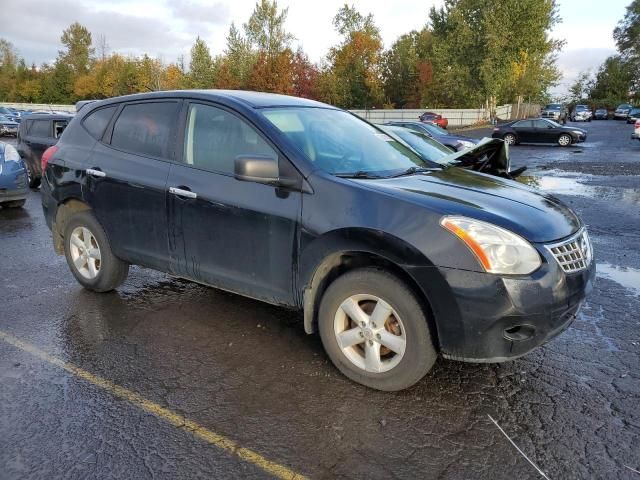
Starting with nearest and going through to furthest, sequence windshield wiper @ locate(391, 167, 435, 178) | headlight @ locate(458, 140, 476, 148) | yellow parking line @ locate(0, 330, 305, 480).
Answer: yellow parking line @ locate(0, 330, 305, 480), windshield wiper @ locate(391, 167, 435, 178), headlight @ locate(458, 140, 476, 148)

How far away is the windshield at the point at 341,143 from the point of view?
3691 mm

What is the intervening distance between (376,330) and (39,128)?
1078 centimetres

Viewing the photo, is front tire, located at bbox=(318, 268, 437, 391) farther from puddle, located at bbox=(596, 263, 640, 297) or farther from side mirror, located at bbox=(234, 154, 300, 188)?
puddle, located at bbox=(596, 263, 640, 297)

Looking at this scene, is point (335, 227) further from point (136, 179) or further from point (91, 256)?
point (91, 256)

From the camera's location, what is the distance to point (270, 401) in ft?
10.4

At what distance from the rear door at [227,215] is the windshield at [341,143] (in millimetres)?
251

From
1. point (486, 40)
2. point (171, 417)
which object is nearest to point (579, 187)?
point (171, 417)

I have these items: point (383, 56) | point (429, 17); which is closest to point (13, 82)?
point (383, 56)

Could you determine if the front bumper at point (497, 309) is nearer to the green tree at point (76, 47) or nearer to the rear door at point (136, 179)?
the rear door at point (136, 179)

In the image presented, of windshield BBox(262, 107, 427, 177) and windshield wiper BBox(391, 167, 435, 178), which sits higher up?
windshield BBox(262, 107, 427, 177)

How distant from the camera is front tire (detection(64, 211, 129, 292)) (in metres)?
4.81

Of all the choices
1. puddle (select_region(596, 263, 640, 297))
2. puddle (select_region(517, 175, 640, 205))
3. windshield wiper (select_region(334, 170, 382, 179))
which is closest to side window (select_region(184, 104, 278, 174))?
windshield wiper (select_region(334, 170, 382, 179))

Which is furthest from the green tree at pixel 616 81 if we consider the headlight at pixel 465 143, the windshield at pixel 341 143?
the windshield at pixel 341 143

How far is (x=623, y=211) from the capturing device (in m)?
9.46
